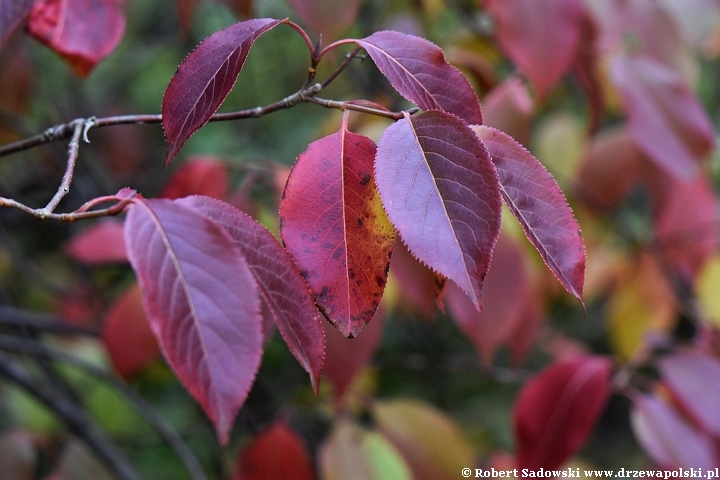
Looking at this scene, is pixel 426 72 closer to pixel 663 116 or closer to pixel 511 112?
pixel 511 112

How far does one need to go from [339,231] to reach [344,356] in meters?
0.41

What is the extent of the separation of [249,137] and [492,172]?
1.91 m

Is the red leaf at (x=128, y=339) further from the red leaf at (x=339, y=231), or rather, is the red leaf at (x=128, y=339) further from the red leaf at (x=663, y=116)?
the red leaf at (x=663, y=116)

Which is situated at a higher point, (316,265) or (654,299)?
(316,265)

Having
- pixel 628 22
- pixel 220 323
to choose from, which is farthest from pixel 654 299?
pixel 220 323

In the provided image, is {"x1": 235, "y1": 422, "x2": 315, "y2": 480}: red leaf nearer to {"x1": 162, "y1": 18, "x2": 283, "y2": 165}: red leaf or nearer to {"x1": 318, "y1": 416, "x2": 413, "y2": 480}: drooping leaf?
{"x1": 318, "y1": 416, "x2": 413, "y2": 480}: drooping leaf

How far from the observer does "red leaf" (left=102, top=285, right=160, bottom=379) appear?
1.01 metres

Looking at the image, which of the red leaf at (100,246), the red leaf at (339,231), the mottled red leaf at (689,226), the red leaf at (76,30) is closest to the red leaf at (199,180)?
the red leaf at (100,246)

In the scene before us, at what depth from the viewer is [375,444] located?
3.30 ft

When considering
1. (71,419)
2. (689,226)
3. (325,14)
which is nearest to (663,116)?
(689,226)

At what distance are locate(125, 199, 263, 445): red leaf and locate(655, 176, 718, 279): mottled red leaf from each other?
116cm

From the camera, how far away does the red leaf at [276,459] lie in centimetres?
99

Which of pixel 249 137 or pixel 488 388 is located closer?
pixel 249 137

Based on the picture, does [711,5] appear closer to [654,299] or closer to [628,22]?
[628,22]
